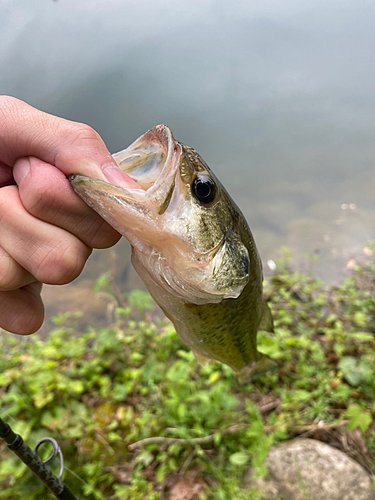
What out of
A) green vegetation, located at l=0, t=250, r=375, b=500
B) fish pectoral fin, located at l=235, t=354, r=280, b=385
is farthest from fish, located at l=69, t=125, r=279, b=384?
green vegetation, located at l=0, t=250, r=375, b=500

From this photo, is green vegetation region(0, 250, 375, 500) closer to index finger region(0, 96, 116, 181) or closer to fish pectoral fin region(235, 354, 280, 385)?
fish pectoral fin region(235, 354, 280, 385)

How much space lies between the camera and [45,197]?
34.4 inches

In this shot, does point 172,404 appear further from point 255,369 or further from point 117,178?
point 117,178

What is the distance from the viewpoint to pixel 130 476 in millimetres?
2191

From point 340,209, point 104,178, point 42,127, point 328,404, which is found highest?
point 42,127

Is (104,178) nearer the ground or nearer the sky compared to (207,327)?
nearer the sky

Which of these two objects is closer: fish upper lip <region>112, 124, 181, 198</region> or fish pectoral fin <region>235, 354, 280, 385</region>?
fish upper lip <region>112, 124, 181, 198</region>

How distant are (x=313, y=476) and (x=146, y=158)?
7.13 ft

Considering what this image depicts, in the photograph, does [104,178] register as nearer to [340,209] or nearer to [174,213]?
[174,213]

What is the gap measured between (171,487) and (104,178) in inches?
85.5

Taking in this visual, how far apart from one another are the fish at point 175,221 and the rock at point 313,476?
1.57 m

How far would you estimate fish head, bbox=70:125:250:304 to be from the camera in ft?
2.81

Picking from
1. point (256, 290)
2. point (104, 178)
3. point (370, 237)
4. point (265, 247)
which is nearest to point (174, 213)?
point (104, 178)

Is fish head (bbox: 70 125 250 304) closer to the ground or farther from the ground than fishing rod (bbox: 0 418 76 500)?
farther from the ground
